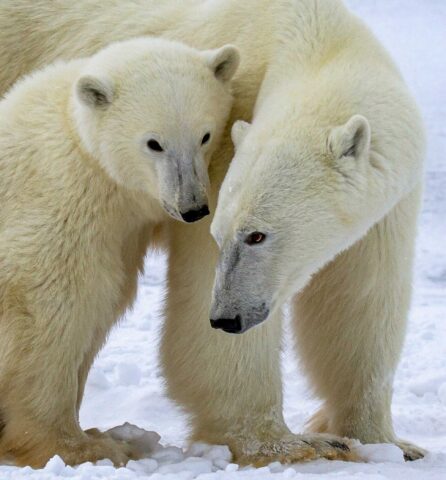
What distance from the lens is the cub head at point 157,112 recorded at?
4.85 meters

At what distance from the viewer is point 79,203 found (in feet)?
16.7

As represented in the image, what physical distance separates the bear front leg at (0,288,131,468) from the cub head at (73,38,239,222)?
0.68 m

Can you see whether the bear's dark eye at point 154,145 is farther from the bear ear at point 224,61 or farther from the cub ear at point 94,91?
the bear ear at point 224,61

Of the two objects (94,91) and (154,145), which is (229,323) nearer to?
(154,145)

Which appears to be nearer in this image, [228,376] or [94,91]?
[94,91]

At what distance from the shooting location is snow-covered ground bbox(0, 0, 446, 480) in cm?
454

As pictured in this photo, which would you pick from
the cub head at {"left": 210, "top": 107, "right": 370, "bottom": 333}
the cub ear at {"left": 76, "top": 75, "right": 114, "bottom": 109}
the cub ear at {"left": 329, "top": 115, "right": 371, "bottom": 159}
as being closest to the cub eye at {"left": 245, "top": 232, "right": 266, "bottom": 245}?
the cub head at {"left": 210, "top": 107, "right": 370, "bottom": 333}

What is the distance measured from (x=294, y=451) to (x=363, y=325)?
2.28 feet

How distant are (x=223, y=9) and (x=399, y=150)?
47.7 inches

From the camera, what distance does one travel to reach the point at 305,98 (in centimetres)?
466

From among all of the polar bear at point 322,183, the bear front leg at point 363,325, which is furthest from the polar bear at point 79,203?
the bear front leg at point 363,325

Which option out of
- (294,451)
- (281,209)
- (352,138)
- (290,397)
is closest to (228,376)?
(294,451)

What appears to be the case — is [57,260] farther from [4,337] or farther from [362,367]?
[362,367]

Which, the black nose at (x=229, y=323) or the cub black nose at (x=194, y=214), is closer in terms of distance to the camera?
the black nose at (x=229, y=323)
